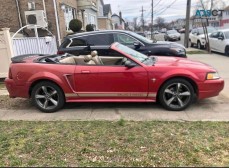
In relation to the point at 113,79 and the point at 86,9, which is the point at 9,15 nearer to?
the point at 86,9

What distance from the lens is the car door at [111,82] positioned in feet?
17.1

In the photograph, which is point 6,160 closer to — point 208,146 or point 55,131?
point 55,131

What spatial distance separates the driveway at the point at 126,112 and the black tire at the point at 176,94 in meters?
0.14

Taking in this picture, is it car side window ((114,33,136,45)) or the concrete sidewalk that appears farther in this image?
car side window ((114,33,136,45))

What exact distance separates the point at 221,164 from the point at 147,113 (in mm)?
2114

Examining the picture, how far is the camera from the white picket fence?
933cm

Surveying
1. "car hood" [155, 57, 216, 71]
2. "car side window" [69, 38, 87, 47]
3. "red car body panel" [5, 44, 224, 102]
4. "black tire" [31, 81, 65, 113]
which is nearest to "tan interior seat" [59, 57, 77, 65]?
"red car body panel" [5, 44, 224, 102]

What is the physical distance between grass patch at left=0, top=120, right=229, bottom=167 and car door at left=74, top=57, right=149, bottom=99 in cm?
82

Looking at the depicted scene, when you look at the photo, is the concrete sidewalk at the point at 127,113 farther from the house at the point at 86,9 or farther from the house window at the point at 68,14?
the house at the point at 86,9

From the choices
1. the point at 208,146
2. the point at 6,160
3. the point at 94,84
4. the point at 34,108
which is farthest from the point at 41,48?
the point at 208,146

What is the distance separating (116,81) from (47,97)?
4.95 ft

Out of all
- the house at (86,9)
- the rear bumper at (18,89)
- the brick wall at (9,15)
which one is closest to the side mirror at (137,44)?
the rear bumper at (18,89)

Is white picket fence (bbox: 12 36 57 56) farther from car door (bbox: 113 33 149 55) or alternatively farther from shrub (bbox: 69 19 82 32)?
shrub (bbox: 69 19 82 32)

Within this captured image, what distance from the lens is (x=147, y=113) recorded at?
205 inches
